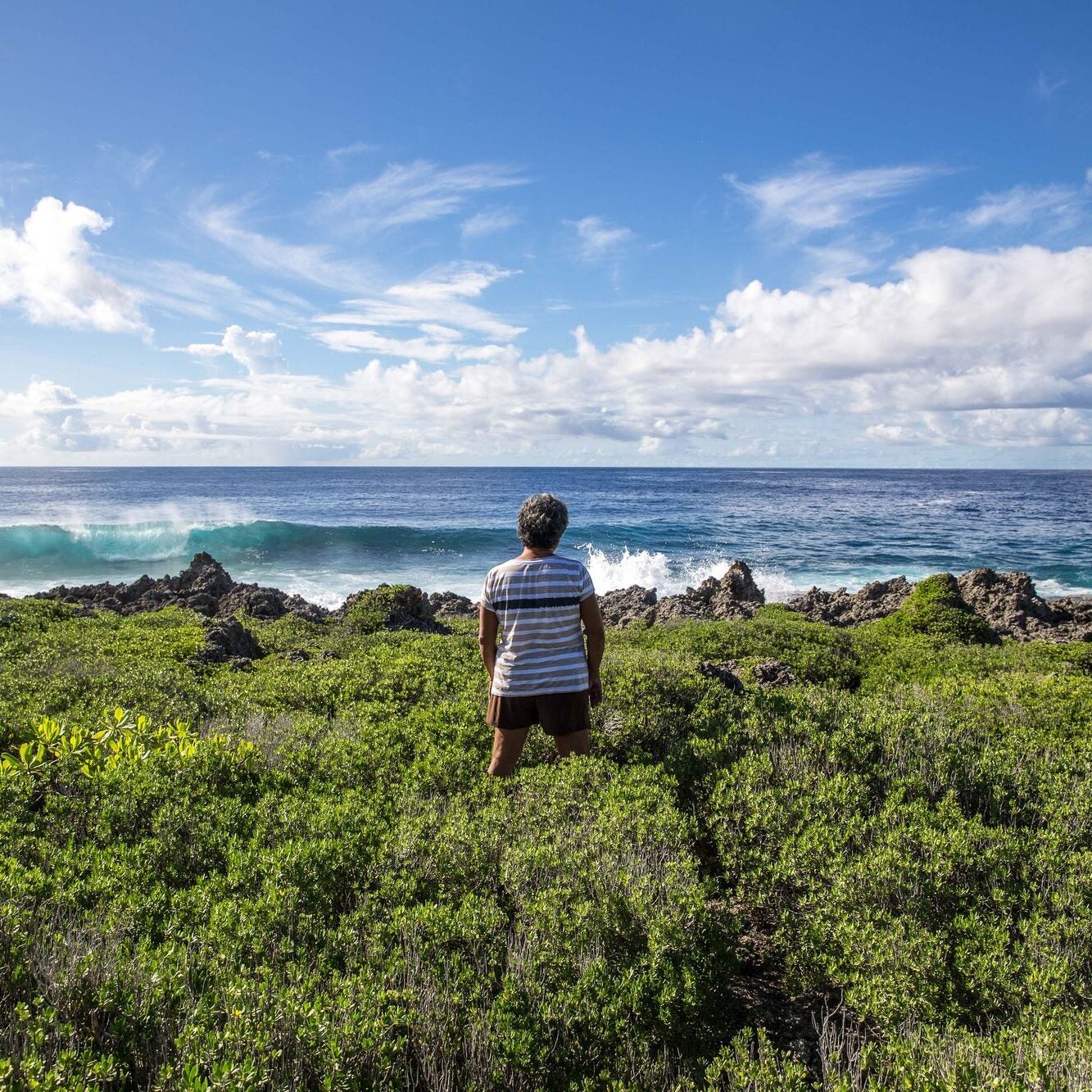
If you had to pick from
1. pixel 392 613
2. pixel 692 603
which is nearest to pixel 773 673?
pixel 392 613

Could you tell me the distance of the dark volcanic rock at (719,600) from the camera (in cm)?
1745

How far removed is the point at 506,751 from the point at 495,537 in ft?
126

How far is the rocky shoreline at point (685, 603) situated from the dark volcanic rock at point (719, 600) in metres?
0.03

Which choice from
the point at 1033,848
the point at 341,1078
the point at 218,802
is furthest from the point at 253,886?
the point at 1033,848

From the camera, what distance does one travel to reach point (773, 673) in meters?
8.96

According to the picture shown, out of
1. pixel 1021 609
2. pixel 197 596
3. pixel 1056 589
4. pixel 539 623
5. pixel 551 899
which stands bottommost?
pixel 1056 589

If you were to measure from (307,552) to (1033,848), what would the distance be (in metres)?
38.1

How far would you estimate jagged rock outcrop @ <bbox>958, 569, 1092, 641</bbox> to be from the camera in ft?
53.5

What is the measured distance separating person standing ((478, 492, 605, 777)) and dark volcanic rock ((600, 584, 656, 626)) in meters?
11.6

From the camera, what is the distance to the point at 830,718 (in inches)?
235

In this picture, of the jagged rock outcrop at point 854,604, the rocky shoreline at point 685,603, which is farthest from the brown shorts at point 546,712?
the jagged rock outcrop at point 854,604

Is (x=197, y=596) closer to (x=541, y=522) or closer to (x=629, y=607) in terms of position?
(x=629, y=607)

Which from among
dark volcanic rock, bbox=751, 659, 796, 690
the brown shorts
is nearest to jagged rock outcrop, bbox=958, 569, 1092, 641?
dark volcanic rock, bbox=751, 659, 796, 690

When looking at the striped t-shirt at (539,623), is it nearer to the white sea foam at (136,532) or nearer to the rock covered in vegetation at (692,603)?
the rock covered in vegetation at (692,603)
